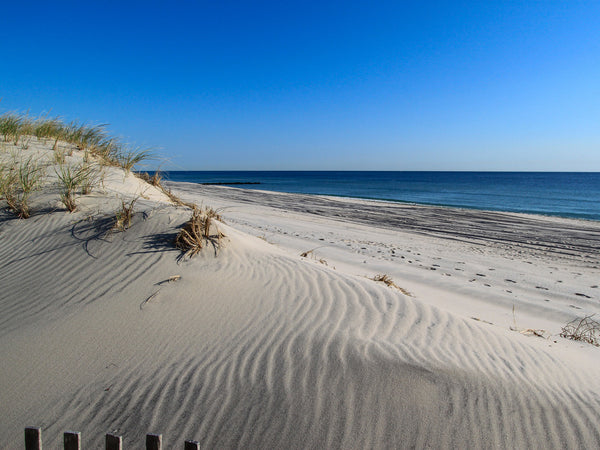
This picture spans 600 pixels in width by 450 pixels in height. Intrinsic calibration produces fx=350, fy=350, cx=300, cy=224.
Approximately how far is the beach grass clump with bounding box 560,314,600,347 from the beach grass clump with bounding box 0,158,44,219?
749 centimetres

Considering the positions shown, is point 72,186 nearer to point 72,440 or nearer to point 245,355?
point 245,355

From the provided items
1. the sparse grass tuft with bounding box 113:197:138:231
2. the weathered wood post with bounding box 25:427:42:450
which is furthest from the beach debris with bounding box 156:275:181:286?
the weathered wood post with bounding box 25:427:42:450

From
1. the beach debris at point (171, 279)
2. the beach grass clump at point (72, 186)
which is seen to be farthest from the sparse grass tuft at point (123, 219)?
the beach debris at point (171, 279)

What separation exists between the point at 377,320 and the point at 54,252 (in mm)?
3916

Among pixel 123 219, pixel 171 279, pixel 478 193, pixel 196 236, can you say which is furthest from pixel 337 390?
pixel 478 193

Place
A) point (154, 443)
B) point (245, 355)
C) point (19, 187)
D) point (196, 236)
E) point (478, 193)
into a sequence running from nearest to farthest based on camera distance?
point (154, 443) < point (245, 355) < point (196, 236) < point (19, 187) < point (478, 193)

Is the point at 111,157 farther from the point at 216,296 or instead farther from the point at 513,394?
the point at 513,394

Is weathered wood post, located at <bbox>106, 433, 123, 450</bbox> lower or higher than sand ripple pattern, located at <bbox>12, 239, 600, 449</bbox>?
higher

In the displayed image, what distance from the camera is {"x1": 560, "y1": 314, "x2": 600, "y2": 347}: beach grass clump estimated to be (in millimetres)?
4172

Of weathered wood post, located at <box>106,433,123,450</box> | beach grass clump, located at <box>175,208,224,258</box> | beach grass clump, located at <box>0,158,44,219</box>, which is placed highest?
beach grass clump, located at <box>0,158,44,219</box>

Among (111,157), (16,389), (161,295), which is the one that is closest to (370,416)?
(161,295)

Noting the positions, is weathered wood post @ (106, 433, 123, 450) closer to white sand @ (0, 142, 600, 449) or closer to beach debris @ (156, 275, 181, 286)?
white sand @ (0, 142, 600, 449)

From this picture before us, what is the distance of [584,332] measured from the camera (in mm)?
4414

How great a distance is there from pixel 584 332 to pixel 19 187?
27.9 feet
